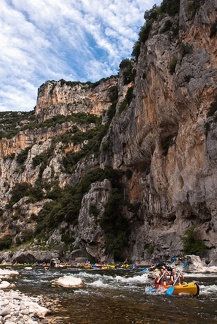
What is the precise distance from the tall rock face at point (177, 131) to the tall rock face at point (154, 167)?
86mm

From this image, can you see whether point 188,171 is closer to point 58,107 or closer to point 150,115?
point 150,115

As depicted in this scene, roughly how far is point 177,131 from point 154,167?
5140mm

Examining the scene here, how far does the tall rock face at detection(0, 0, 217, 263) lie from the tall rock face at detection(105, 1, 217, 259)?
0.28ft

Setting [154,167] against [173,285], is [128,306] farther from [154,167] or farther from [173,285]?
[154,167]

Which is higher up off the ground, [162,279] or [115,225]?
[115,225]

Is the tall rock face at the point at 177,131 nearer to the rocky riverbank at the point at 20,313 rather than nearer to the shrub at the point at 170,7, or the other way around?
the shrub at the point at 170,7

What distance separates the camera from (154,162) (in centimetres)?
3516

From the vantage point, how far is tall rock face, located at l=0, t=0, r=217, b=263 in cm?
2664

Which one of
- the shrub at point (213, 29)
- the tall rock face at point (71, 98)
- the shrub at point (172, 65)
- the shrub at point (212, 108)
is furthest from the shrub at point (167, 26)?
the tall rock face at point (71, 98)

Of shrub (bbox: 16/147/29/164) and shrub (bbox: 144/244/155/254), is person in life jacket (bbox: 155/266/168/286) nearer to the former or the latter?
shrub (bbox: 144/244/155/254)

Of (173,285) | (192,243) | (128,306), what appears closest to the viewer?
(128,306)

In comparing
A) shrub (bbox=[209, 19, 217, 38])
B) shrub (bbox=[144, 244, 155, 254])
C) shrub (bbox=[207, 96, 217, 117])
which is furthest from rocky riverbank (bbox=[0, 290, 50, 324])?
shrub (bbox=[209, 19, 217, 38])

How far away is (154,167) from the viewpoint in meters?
35.2

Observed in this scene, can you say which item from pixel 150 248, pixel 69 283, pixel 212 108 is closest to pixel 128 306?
pixel 69 283
